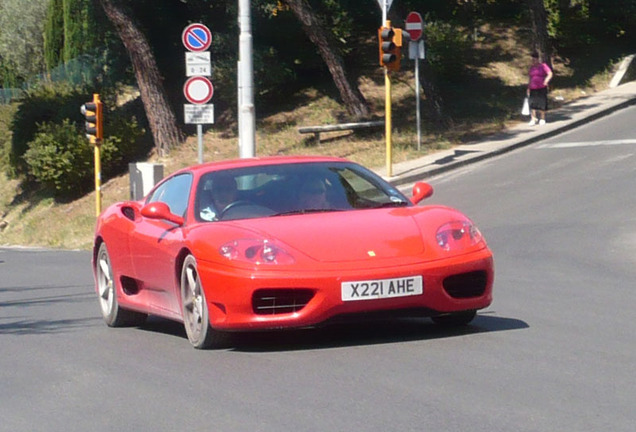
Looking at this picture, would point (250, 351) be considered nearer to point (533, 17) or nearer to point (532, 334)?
point (532, 334)

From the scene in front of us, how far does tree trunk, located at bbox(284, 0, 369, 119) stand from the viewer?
32.2 m

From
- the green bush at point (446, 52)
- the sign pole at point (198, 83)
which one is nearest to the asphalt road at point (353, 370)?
the sign pole at point (198, 83)

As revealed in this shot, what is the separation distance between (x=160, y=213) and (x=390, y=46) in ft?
52.4

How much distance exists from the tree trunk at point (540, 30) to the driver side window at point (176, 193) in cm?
2477

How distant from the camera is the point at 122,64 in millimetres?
36875

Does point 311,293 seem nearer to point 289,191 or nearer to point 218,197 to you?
point 289,191

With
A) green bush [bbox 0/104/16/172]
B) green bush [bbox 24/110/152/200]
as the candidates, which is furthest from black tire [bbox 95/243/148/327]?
green bush [bbox 0/104/16/172]

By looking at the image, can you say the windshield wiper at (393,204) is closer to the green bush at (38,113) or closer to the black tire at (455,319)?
the black tire at (455,319)

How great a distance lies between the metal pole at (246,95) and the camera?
74.1 ft

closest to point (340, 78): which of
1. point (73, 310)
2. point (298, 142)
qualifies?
point (298, 142)

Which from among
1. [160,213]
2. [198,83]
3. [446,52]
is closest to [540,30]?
[446,52]

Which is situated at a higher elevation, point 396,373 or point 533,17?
point 533,17

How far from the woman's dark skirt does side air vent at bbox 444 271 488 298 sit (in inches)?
888

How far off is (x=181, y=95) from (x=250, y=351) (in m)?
29.3
